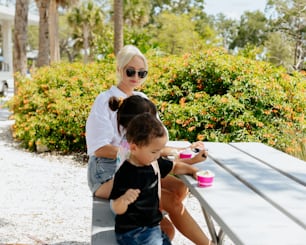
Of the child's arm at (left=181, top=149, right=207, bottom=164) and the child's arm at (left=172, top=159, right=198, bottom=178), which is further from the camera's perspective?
the child's arm at (left=181, top=149, right=207, bottom=164)

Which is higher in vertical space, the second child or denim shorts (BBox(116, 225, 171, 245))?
the second child

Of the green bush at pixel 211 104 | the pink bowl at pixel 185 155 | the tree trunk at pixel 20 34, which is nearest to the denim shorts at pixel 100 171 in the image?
the pink bowl at pixel 185 155

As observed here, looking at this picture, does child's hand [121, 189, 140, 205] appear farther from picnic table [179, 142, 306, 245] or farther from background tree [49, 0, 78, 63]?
background tree [49, 0, 78, 63]

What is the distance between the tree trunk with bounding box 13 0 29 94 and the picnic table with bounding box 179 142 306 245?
10159 millimetres

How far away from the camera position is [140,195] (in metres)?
2.27

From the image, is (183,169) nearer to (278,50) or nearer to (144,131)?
(144,131)

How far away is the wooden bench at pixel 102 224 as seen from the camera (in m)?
2.36

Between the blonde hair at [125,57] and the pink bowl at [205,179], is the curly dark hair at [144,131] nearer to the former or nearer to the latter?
the pink bowl at [205,179]

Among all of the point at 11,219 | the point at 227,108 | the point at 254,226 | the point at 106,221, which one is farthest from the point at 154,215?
the point at 227,108

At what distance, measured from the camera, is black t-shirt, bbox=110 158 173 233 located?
221 centimetres

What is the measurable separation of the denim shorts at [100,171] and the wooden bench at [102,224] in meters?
0.10

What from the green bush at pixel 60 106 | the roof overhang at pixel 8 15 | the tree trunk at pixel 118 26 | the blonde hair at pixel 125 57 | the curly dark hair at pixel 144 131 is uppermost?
the roof overhang at pixel 8 15

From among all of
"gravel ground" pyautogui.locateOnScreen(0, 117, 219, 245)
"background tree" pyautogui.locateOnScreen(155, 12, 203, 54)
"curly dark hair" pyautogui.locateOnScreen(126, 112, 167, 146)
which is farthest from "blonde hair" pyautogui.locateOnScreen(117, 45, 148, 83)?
"background tree" pyautogui.locateOnScreen(155, 12, 203, 54)

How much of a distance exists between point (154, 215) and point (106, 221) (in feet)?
1.26
